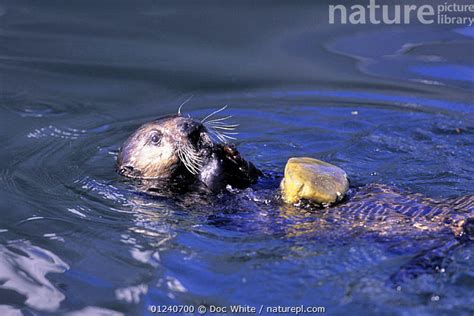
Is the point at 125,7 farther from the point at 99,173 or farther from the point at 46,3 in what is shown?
the point at 99,173

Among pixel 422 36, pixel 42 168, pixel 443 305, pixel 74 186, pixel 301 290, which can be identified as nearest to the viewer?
pixel 443 305

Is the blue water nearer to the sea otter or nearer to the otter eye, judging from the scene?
the sea otter

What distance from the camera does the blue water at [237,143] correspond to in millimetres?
4336

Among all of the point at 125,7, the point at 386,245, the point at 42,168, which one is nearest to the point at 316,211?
the point at 386,245

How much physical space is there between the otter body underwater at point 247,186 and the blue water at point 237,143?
8 cm

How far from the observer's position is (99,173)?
602cm

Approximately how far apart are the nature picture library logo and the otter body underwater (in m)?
3.58

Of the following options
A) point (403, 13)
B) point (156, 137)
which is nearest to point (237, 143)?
point (156, 137)

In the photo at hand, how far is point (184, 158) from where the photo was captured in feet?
17.7

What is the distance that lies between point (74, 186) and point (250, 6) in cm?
397

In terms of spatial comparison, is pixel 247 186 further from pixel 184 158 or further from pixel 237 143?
pixel 237 143

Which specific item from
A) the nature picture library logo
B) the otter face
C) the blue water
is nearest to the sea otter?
the otter face

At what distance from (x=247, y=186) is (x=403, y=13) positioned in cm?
421

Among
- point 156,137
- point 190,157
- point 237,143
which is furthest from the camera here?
point 237,143
